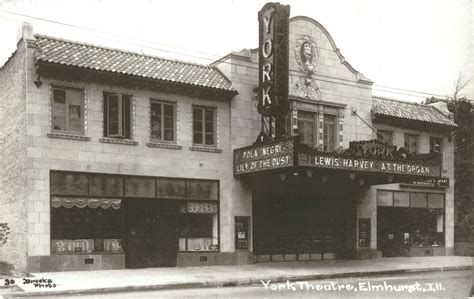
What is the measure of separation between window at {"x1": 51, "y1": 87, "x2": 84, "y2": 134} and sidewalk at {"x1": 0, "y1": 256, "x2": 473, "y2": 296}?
16.8ft

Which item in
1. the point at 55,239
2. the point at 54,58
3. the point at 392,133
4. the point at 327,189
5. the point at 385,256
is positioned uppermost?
the point at 54,58

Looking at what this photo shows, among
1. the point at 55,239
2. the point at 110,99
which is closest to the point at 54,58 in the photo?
the point at 110,99

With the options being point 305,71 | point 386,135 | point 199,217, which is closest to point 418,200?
point 386,135

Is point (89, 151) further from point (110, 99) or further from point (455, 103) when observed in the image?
point (455, 103)

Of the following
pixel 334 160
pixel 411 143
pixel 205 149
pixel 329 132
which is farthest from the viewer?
pixel 411 143

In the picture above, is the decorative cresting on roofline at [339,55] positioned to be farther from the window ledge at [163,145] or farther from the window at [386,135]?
the window ledge at [163,145]

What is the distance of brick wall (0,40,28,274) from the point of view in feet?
64.0

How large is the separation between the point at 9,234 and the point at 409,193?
1959 centimetres

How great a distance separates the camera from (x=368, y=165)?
22.1 m

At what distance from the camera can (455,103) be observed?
3788 cm

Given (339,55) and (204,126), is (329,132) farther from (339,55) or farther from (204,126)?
(204,126)

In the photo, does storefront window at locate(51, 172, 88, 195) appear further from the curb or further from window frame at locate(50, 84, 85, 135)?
the curb

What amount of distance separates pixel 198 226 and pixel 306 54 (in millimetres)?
9124

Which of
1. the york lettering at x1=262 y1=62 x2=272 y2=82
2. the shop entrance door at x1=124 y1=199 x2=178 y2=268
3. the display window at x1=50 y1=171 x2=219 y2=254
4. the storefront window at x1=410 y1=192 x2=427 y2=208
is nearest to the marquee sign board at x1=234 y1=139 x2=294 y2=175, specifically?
the display window at x1=50 y1=171 x2=219 y2=254
